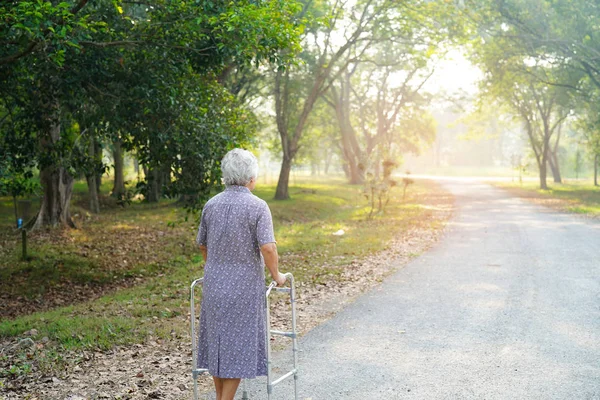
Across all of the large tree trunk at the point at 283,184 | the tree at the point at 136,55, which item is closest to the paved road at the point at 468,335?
the tree at the point at 136,55

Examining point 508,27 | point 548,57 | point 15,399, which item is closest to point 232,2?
point 15,399

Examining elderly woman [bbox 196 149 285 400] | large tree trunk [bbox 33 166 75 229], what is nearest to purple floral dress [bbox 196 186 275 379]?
elderly woman [bbox 196 149 285 400]

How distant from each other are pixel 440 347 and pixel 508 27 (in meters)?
26.0

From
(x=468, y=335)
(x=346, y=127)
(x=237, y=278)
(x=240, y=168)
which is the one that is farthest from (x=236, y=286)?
(x=346, y=127)

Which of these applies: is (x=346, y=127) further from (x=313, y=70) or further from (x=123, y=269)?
(x=123, y=269)

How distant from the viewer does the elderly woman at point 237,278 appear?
4.49m

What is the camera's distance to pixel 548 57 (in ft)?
101

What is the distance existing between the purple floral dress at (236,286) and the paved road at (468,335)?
3.44 feet

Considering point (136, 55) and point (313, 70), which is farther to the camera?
point (313, 70)

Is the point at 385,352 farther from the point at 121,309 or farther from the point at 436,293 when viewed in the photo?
the point at 121,309

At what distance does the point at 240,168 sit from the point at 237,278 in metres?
0.78

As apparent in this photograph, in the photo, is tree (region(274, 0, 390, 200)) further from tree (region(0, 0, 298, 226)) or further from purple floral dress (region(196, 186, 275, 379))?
purple floral dress (region(196, 186, 275, 379))

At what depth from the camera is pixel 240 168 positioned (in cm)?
454

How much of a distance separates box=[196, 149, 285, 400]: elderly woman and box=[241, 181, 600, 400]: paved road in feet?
3.40
